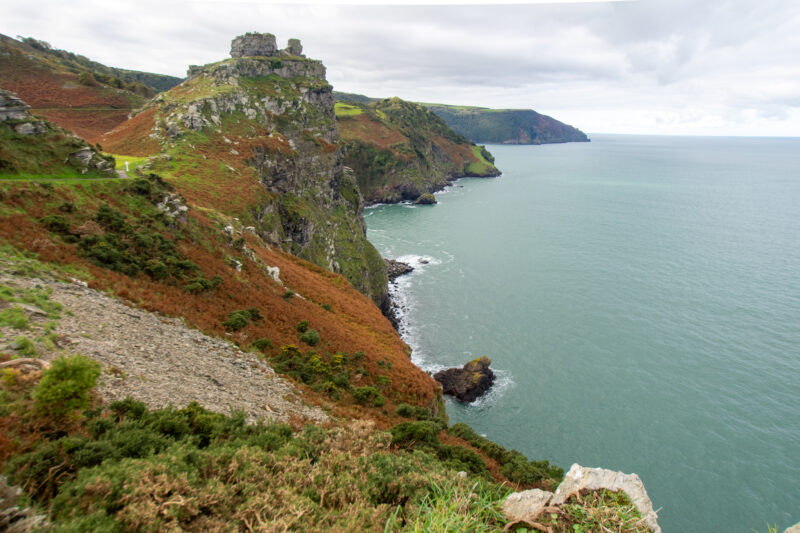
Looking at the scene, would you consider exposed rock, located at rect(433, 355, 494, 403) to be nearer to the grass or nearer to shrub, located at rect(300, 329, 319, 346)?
shrub, located at rect(300, 329, 319, 346)

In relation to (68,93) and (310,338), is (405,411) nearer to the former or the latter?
(310,338)

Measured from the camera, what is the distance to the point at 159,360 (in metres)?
16.2

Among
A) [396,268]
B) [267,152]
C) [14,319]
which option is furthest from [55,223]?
[396,268]

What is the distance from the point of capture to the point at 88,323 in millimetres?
15688

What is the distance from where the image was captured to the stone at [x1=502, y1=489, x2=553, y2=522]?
29.0 feet

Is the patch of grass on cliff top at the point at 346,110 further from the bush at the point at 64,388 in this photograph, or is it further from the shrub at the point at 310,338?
the bush at the point at 64,388

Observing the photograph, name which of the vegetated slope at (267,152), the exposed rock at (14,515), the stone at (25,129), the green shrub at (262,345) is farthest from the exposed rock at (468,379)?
the stone at (25,129)

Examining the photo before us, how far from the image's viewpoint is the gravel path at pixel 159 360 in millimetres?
13795

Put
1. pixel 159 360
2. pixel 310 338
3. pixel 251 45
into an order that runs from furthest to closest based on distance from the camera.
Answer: pixel 251 45 → pixel 310 338 → pixel 159 360

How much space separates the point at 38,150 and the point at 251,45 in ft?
233

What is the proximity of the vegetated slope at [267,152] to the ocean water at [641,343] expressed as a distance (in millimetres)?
17468

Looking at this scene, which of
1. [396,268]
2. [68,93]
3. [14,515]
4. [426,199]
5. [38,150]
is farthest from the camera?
[426,199]

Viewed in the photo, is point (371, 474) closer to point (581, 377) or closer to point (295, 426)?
point (295, 426)

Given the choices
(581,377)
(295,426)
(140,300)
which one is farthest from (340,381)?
(581,377)
